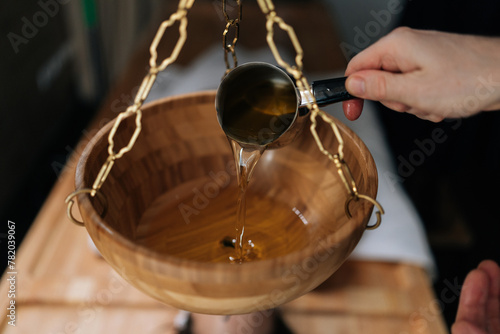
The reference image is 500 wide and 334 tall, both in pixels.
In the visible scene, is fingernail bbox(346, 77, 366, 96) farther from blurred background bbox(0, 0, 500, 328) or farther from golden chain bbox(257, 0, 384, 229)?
blurred background bbox(0, 0, 500, 328)

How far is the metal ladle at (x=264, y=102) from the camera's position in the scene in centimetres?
58

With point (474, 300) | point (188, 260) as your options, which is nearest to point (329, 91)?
point (188, 260)

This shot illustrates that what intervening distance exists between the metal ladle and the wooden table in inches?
17.7

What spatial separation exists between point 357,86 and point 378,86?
4 cm

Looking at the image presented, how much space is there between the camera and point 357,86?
0.61 metres

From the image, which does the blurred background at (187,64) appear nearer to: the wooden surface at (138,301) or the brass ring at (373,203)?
the wooden surface at (138,301)

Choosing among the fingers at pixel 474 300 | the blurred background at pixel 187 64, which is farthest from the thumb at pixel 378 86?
the blurred background at pixel 187 64

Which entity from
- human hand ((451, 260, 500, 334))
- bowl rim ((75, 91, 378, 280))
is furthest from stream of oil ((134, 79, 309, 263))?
human hand ((451, 260, 500, 334))

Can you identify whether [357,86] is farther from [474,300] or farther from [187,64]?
[187,64]

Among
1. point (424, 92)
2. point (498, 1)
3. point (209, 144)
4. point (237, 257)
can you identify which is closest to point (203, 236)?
point (237, 257)

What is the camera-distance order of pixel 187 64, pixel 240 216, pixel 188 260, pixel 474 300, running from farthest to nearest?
1. pixel 187 64
2. pixel 474 300
3. pixel 240 216
4. pixel 188 260

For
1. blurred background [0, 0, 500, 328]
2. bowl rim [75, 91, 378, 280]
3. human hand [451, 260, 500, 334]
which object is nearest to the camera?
bowl rim [75, 91, 378, 280]

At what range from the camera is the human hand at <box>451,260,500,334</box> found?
33.8 inches

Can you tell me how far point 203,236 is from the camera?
2.05 ft
